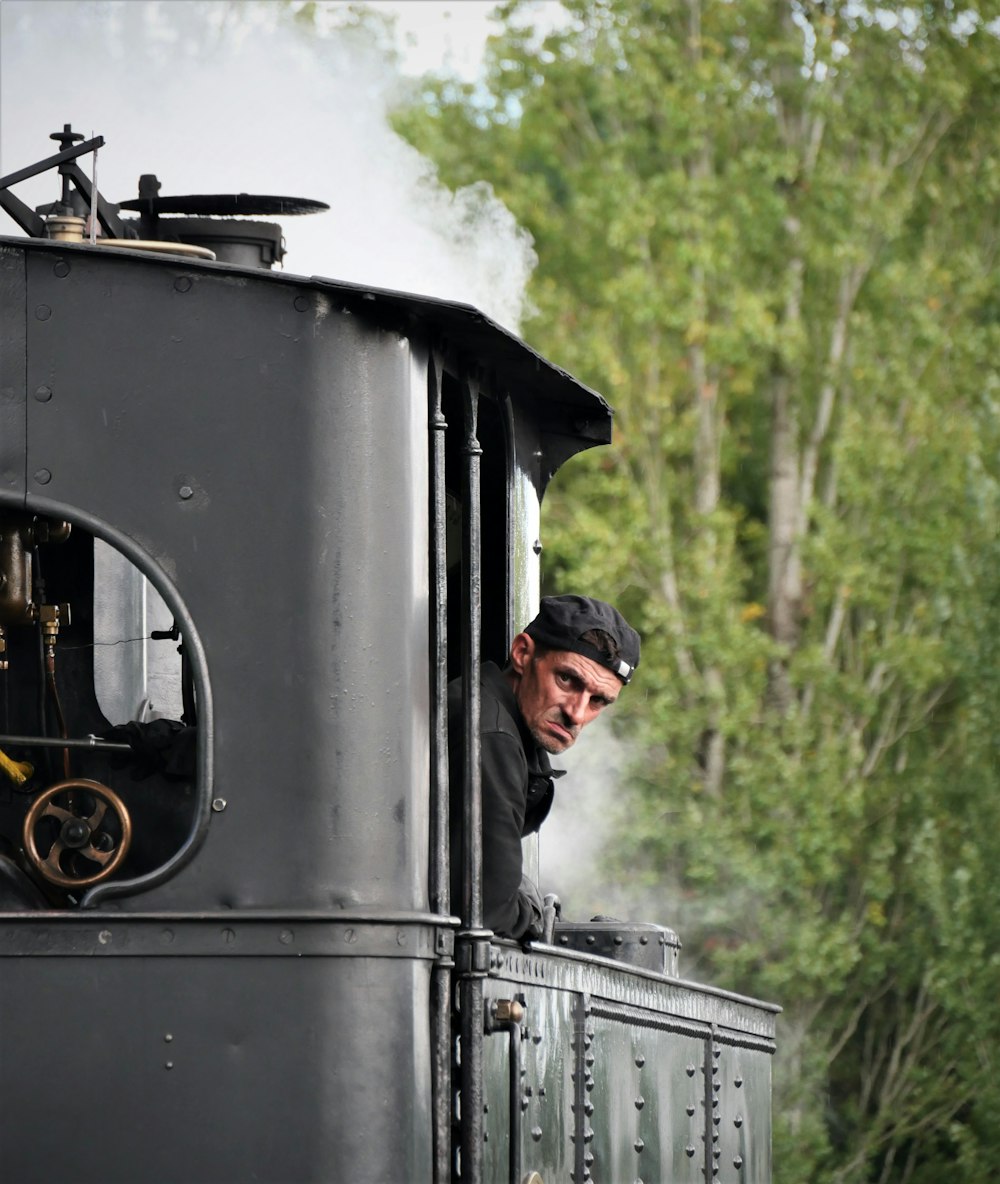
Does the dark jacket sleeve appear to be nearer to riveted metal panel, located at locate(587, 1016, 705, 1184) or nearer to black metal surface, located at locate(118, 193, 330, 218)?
riveted metal panel, located at locate(587, 1016, 705, 1184)

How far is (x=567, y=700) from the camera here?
399 cm

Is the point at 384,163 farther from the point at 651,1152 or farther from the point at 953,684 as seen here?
the point at 651,1152

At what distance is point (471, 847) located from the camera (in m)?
3.61

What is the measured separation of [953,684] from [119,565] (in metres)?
14.2

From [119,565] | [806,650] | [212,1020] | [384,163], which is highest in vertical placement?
[384,163]

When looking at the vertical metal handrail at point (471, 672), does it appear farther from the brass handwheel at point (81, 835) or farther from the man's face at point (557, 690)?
the brass handwheel at point (81, 835)

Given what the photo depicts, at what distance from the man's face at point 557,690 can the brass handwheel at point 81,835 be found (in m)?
0.85

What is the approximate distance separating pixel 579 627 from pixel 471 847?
1.88 feet

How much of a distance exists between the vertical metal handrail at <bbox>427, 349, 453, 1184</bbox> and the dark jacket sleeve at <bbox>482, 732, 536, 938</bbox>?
213mm

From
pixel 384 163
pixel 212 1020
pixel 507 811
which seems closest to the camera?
pixel 212 1020

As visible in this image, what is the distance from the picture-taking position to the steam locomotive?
324 cm

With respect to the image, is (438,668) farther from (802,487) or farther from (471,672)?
(802,487)

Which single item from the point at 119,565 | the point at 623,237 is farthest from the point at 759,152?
the point at 119,565

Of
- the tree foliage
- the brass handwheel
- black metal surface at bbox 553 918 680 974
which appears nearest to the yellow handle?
the brass handwheel
